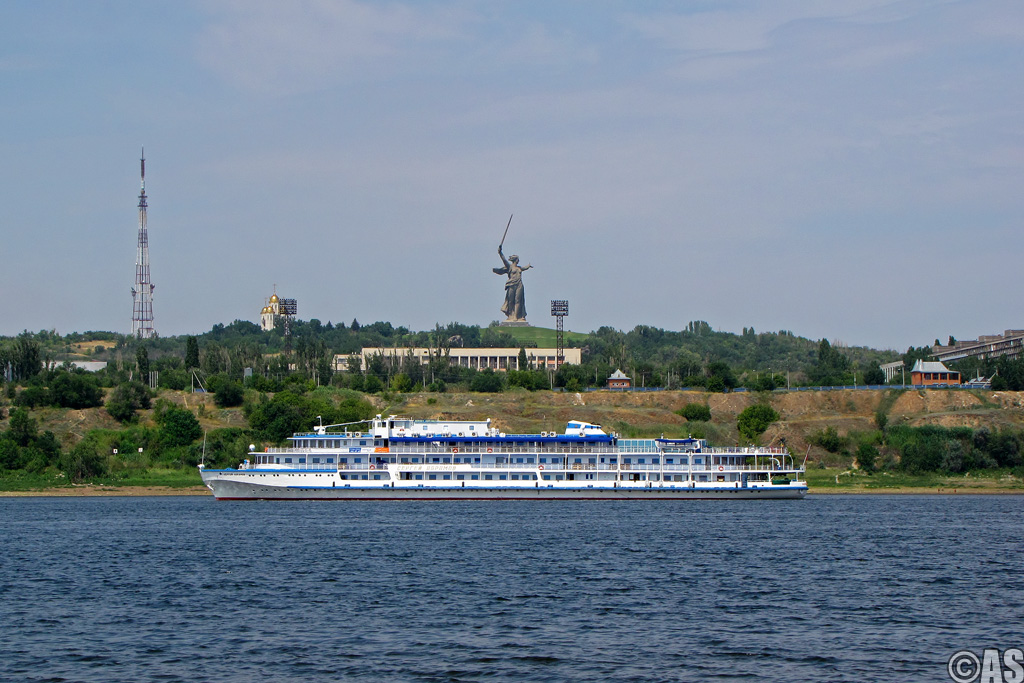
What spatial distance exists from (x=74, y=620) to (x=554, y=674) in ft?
57.4

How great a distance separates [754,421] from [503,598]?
97937 mm

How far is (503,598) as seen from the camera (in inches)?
1677

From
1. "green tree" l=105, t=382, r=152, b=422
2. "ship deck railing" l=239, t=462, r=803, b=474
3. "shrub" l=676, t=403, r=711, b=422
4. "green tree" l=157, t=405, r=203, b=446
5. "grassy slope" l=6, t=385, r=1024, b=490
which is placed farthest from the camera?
"shrub" l=676, t=403, r=711, b=422

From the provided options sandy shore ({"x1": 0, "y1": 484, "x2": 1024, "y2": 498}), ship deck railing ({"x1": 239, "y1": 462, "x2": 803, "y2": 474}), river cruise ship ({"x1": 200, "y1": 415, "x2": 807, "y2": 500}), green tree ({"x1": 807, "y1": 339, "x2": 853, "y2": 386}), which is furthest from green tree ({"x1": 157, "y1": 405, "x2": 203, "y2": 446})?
green tree ({"x1": 807, "y1": 339, "x2": 853, "y2": 386})

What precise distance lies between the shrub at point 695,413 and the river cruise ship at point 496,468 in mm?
44709

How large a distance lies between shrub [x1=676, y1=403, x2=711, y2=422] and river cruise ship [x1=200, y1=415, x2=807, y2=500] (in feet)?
147

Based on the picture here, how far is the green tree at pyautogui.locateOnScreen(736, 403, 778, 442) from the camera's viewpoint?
134625 mm

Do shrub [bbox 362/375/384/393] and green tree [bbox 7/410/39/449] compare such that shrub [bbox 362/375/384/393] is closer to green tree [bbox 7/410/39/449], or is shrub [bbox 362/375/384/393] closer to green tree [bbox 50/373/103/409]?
green tree [bbox 50/373/103/409]

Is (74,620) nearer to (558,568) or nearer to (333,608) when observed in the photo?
(333,608)

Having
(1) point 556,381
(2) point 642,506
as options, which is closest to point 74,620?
(2) point 642,506

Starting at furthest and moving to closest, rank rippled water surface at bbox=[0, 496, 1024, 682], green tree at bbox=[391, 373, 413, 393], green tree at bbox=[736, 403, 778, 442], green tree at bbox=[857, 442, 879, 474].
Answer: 1. green tree at bbox=[391, 373, 413, 393]
2. green tree at bbox=[736, 403, 778, 442]
3. green tree at bbox=[857, 442, 879, 474]
4. rippled water surface at bbox=[0, 496, 1024, 682]

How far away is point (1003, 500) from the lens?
94.3 meters

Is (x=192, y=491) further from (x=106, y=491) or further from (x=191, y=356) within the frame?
(x=191, y=356)

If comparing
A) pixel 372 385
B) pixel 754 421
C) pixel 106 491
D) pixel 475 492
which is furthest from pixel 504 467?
pixel 372 385
